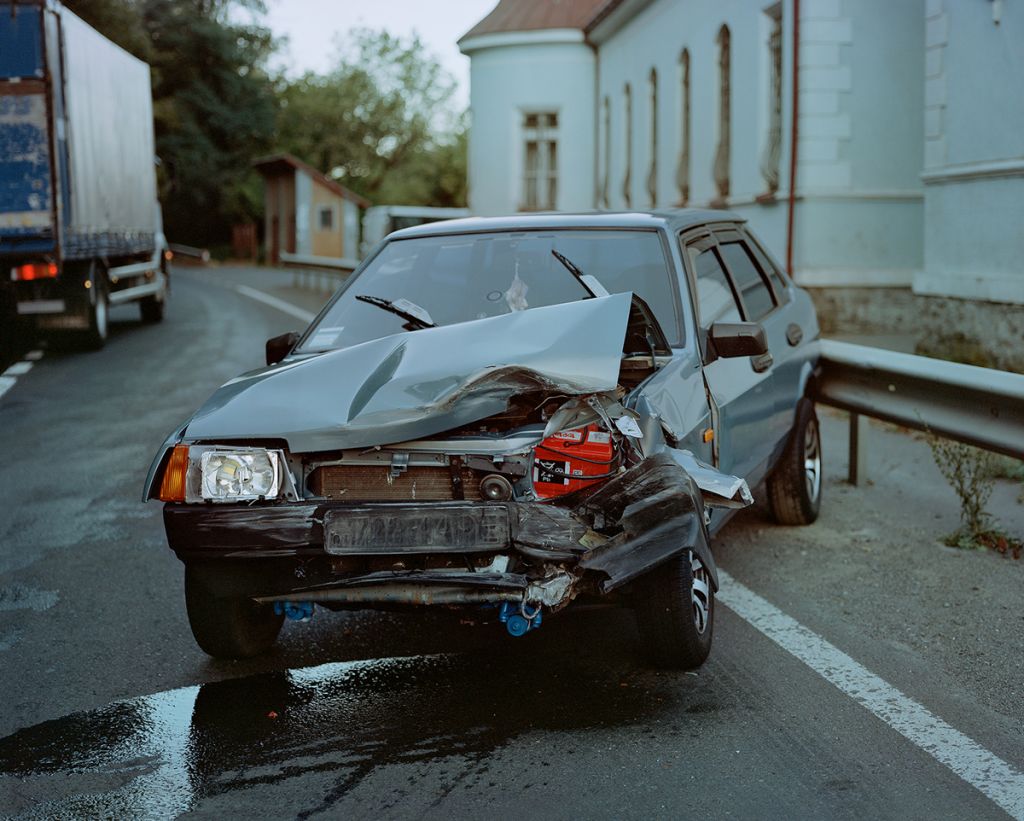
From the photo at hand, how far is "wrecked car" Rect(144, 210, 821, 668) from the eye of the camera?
13.9 feet

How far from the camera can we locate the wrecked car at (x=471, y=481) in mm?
4234

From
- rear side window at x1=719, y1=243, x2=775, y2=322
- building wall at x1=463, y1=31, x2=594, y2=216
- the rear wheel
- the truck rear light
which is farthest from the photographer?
building wall at x1=463, y1=31, x2=594, y2=216

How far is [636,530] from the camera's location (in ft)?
13.9

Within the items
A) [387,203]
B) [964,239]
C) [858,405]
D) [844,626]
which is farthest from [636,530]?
[387,203]

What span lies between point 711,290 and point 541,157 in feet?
105

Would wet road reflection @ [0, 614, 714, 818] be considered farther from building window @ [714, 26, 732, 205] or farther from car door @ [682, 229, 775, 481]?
building window @ [714, 26, 732, 205]

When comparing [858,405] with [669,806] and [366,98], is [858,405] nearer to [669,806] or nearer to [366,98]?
[669,806]

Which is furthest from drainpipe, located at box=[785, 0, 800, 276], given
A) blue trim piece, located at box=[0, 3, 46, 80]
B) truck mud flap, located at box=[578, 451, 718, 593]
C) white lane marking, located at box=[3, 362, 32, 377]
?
truck mud flap, located at box=[578, 451, 718, 593]

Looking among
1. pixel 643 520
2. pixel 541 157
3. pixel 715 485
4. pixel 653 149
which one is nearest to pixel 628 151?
pixel 653 149

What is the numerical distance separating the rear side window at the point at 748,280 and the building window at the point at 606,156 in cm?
2790

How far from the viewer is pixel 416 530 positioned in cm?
423

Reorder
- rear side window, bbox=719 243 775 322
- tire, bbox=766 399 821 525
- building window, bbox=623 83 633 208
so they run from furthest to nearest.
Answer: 1. building window, bbox=623 83 633 208
2. tire, bbox=766 399 821 525
3. rear side window, bbox=719 243 775 322

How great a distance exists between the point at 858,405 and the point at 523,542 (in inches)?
165

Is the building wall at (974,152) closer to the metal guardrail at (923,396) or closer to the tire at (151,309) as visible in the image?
the metal guardrail at (923,396)
